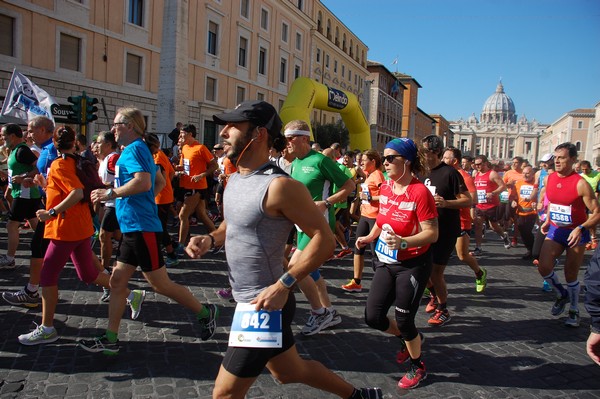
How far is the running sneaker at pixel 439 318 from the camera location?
490 centimetres

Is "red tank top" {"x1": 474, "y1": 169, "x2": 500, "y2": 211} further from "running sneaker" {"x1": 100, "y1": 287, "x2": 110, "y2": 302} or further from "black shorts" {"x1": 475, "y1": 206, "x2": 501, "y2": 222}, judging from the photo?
"running sneaker" {"x1": 100, "y1": 287, "x2": 110, "y2": 302}

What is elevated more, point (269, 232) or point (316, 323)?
point (269, 232)

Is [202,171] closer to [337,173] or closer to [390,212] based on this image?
[337,173]

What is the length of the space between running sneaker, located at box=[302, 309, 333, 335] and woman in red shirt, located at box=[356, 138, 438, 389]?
996 mm

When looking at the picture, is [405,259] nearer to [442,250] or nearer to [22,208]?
[442,250]

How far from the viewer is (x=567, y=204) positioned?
514cm

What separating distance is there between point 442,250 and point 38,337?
12.8 ft

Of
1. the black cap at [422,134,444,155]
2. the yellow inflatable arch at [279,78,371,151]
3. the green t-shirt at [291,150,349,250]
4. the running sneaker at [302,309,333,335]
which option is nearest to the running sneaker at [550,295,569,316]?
the black cap at [422,134,444,155]

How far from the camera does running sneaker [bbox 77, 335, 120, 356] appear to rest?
12.1 ft

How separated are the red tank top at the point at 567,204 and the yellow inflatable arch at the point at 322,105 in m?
13.4

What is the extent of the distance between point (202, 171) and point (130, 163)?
3.91m

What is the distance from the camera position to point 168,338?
4.20 m

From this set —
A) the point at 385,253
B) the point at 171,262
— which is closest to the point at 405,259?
→ the point at 385,253

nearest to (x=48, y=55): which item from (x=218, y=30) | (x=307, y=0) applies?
(x=218, y=30)
